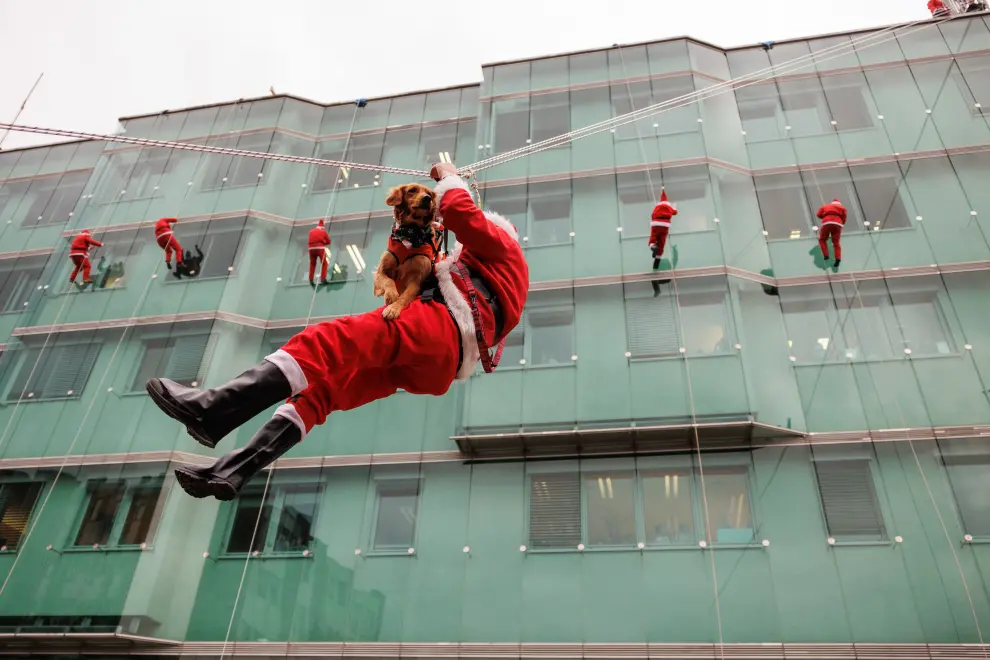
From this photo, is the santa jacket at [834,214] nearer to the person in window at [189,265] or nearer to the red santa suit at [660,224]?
the red santa suit at [660,224]

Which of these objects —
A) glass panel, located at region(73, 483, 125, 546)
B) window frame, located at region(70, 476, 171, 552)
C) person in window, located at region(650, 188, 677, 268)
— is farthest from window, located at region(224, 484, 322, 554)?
person in window, located at region(650, 188, 677, 268)

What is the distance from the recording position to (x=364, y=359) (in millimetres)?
3627

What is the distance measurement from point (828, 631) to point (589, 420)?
3.92 meters

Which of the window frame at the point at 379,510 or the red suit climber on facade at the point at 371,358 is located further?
the window frame at the point at 379,510

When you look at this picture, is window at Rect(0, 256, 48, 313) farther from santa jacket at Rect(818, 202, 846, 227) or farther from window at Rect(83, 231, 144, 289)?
santa jacket at Rect(818, 202, 846, 227)

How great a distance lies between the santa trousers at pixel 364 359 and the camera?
3.52 metres

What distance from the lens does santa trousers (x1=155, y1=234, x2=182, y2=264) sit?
12.8 meters

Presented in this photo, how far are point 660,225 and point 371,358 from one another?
8.17 metres

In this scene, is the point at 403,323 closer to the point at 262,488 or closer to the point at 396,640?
the point at 396,640

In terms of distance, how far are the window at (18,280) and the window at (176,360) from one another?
400 centimetres

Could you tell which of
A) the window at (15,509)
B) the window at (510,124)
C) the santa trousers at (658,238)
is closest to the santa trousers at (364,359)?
the santa trousers at (658,238)

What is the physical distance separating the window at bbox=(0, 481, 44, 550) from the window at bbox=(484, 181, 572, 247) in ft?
29.2

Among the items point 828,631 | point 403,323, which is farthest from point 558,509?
point 403,323

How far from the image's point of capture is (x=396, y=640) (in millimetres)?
9312
